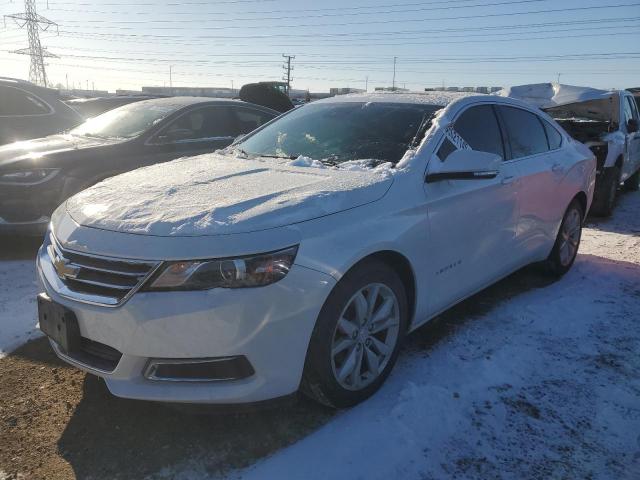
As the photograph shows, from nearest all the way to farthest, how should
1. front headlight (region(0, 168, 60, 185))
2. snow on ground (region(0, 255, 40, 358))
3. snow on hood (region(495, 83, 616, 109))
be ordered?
snow on ground (region(0, 255, 40, 358)) < front headlight (region(0, 168, 60, 185)) < snow on hood (region(495, 83, 616, 109))

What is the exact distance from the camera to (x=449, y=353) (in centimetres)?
328

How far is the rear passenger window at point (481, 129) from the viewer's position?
350 cm

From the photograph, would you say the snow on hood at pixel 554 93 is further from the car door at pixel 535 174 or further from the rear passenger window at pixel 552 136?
the car door at pixel 535 174

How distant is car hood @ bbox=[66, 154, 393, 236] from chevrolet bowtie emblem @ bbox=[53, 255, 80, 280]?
0.20m

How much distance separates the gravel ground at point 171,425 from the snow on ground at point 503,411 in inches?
0.5

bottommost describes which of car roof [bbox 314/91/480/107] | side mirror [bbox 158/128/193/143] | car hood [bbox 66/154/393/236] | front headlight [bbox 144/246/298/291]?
front headlight [bbox 144/246/298/291]

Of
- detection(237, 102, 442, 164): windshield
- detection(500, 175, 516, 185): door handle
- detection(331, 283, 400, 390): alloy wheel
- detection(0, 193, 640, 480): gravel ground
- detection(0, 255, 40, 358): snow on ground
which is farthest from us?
detection(500, 175, 516, 185): door handle

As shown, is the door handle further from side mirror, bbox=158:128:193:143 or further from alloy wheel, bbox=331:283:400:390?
side mirror, bbox=158:128:193:143

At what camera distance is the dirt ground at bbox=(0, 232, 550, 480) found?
2.28 meters

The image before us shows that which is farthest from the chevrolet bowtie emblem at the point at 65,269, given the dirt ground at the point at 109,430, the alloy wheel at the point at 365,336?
the alloy wheel at the point at 365,336

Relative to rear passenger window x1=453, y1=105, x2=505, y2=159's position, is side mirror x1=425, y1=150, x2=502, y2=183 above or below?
below

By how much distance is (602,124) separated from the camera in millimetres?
7957

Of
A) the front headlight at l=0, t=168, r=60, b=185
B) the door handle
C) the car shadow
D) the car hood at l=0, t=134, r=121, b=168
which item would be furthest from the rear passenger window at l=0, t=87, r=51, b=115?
the door handle

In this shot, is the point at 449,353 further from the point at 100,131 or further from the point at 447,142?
the point at 100,131
